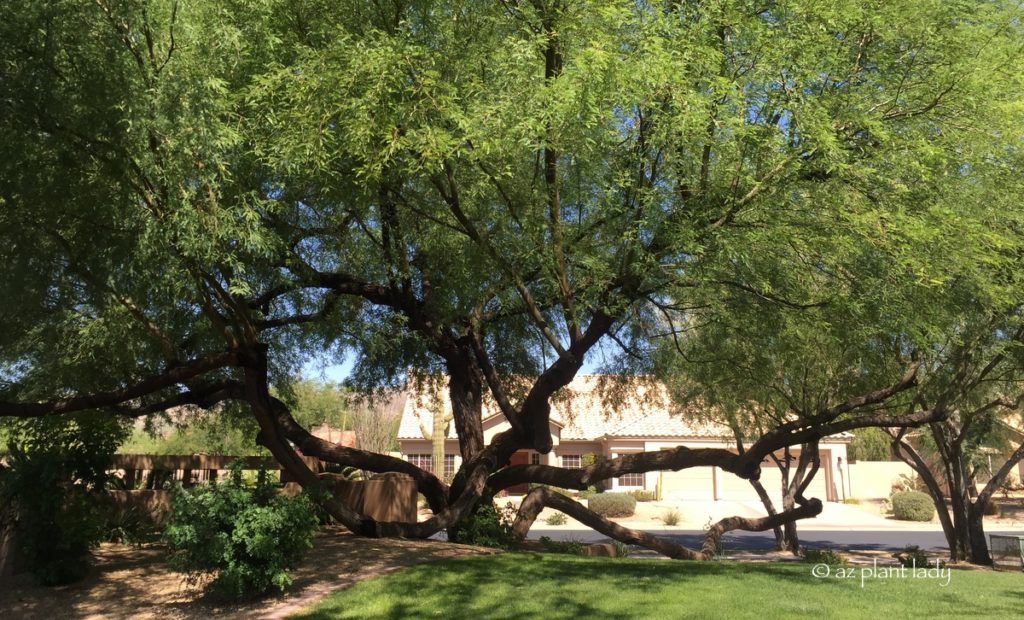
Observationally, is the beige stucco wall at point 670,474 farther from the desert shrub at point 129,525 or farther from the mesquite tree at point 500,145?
the mesquite tree at point 500,145

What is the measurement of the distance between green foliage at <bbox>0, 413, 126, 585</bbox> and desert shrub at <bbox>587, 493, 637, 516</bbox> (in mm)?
27321

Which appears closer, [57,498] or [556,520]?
[57,498]

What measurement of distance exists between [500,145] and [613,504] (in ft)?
96.6

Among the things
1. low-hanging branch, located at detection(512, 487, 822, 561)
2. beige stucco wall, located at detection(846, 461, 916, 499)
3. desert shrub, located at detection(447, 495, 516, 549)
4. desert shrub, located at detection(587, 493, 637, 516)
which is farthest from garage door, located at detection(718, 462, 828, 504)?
desert shrub, located at detection(447, 495, 516, 549)

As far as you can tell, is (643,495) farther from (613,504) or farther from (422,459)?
(422,459)

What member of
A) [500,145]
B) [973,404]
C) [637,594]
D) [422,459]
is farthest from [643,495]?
[500,145]

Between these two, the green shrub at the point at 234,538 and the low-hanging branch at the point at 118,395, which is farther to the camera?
the low-hanging branch at the point at 118,395

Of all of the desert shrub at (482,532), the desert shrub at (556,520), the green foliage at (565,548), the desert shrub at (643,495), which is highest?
the desert shrub at (643,495)

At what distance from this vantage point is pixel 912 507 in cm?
3881

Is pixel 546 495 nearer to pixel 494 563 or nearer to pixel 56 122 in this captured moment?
pixel 494 563

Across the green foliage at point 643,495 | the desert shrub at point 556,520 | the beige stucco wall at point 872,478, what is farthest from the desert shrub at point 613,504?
the beige stucco wall at point 872,478

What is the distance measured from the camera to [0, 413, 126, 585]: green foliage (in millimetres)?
9391

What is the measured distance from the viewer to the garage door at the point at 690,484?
135 feet

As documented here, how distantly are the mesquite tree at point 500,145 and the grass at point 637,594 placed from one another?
9.67 ft
